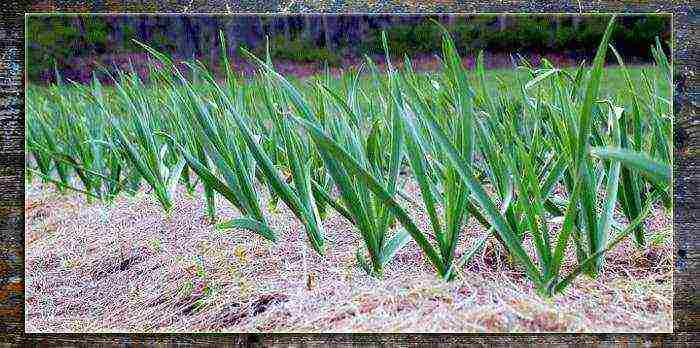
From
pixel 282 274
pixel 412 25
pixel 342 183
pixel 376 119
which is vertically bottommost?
pixel 282 274

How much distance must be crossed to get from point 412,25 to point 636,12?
1.62 feet

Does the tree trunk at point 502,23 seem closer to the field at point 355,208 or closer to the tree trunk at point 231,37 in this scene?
the field at point 355,208

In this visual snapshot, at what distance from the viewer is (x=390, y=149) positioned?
1.44 meters

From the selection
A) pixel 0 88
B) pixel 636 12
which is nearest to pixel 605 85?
pixel 636 12

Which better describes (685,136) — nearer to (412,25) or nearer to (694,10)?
(694,10)

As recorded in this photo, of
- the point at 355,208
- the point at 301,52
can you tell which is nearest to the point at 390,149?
the point at 355,208

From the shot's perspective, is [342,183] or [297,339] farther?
[297,339]

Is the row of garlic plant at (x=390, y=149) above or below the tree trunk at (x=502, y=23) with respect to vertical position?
below

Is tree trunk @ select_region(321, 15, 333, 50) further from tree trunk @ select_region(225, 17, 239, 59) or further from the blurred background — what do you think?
tree trunk @ select_region(225, 17, 239, 59)

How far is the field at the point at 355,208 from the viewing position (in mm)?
1370

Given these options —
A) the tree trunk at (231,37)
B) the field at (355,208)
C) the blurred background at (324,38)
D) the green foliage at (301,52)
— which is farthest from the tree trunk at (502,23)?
the tree trunk at (231,37)

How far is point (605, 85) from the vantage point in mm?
1484

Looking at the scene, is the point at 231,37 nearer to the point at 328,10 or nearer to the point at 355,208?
the point at 328,10

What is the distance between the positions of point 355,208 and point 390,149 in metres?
0.15
